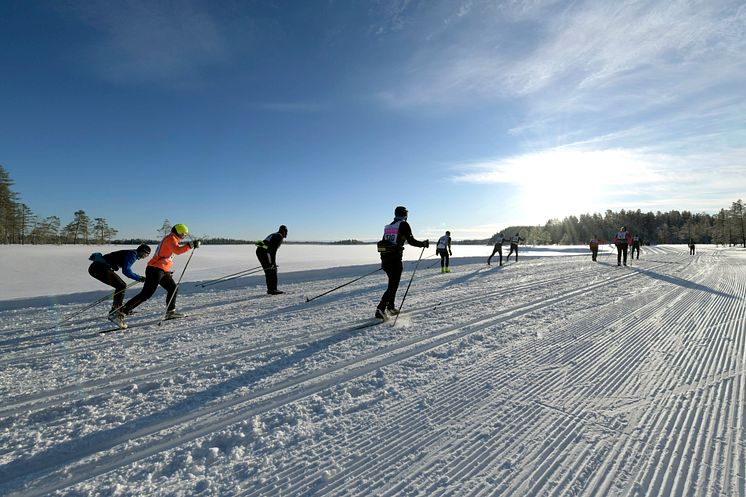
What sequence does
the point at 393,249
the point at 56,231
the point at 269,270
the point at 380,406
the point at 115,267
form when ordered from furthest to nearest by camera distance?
the point at 56,231 < the point at 269,270 < the point at 115,267 < the point at 393,249 < the point at 380,406

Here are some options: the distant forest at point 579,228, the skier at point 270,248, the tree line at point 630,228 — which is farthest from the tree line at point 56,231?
the tree line at point 630,228

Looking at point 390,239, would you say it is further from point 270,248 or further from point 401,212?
point 270,248

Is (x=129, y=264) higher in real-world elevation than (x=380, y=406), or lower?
higher

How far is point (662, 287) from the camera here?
9359 mm

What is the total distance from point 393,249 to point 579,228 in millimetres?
132592

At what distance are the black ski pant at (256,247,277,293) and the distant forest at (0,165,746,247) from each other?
30253mm

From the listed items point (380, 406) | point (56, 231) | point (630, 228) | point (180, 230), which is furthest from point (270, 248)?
point (630, 228)

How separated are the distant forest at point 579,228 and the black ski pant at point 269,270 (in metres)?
30.3

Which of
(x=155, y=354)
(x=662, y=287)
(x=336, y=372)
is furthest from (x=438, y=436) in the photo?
(x=662, y=287)

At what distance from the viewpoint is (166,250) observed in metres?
6.43

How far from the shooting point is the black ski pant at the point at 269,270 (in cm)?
915

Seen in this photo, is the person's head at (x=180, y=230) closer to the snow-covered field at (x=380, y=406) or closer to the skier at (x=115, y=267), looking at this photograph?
the skier at (x=115, y=267)

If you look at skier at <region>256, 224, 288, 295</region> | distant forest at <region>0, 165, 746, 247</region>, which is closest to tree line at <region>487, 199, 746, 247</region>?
distant forest at <region>0, 165, 746, 247</region>

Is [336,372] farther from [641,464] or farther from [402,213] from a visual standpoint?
[402,213]
